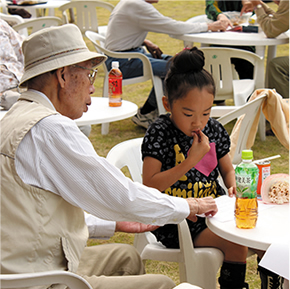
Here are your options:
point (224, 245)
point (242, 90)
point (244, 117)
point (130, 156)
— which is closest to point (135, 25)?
point (242, 90)

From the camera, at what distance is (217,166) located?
2318 millimetres

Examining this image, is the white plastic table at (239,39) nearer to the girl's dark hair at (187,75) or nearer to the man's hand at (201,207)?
the girl's dark hair at (187,75)

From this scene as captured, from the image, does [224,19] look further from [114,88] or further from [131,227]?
[131,227]

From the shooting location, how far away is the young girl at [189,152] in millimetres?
2023

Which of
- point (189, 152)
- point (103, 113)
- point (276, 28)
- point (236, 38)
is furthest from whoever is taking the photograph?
point (236, 38)

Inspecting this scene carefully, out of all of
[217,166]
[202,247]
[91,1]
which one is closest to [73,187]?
[202,247]

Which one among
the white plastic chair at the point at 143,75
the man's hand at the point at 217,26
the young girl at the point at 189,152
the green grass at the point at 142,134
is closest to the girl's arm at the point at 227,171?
the young girl at the point at 189,152

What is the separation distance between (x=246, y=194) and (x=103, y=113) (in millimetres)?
1631

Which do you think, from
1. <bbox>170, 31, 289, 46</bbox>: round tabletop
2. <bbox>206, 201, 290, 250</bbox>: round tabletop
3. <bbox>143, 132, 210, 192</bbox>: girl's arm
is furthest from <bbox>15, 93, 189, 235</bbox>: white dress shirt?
<bbox>170, 31, 289, 46</bbox>: round tabletop

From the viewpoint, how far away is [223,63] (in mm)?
4754

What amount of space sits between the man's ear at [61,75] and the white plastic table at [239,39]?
147 inches

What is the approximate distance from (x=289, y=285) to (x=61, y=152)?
94cm

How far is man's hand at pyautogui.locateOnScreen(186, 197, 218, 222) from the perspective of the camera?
174 centimetres

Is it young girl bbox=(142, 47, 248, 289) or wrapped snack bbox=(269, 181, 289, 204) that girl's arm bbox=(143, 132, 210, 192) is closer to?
young girl bbox=(142, 47, 248, 289)
